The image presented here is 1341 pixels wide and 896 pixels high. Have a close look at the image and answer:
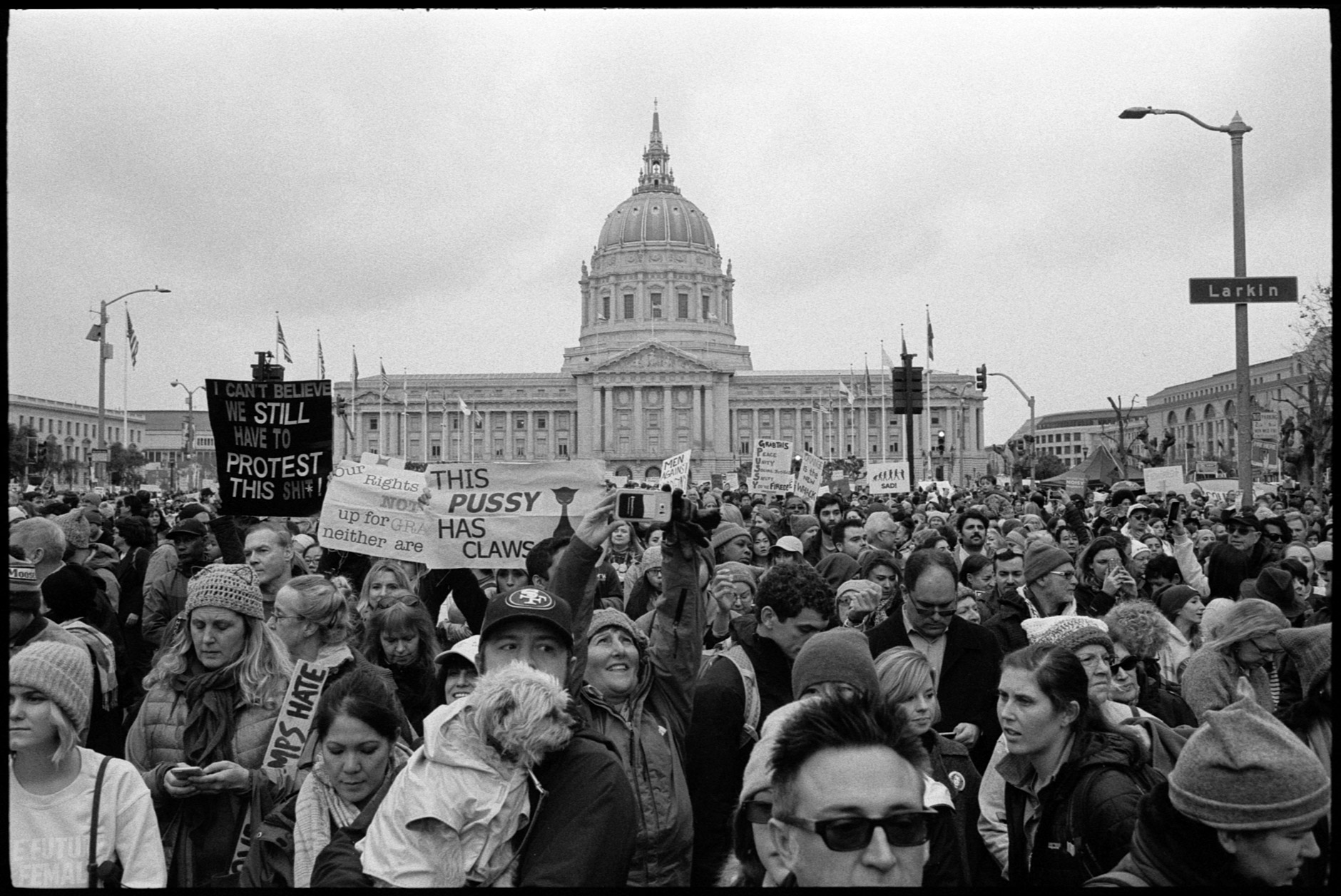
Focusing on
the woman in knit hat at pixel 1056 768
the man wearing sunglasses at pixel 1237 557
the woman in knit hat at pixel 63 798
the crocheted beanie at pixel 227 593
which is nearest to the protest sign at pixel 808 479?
the man wearing sunglasses at pixel 1237 557

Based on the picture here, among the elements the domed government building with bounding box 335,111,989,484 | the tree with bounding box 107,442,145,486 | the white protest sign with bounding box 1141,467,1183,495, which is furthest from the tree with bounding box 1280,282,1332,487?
the domed government building with bounding box 335,111,989,484

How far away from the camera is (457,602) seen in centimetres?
780

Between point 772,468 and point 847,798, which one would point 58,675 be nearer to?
point 847,798

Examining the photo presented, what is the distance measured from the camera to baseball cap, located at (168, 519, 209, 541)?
8.96 m

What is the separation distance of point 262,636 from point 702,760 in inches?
73.5

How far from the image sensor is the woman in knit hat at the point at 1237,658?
5613 millimetres

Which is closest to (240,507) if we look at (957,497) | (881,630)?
(881,630)

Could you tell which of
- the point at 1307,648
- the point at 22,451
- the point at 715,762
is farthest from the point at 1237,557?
the point at 22,451

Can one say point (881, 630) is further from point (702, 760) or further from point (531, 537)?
point (531, 537)

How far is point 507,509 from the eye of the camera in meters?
8.09

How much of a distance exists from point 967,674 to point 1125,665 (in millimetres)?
776

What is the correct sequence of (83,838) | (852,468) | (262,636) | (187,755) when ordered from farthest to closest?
(852,468) → (262,636) → (187,755) → (83,838)

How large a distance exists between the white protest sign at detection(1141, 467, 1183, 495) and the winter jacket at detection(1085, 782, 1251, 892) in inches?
779

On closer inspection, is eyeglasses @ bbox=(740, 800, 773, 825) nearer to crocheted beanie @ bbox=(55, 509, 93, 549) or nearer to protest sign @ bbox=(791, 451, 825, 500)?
crocheted beanie @ bbox=(55, 509, 93, 549)
